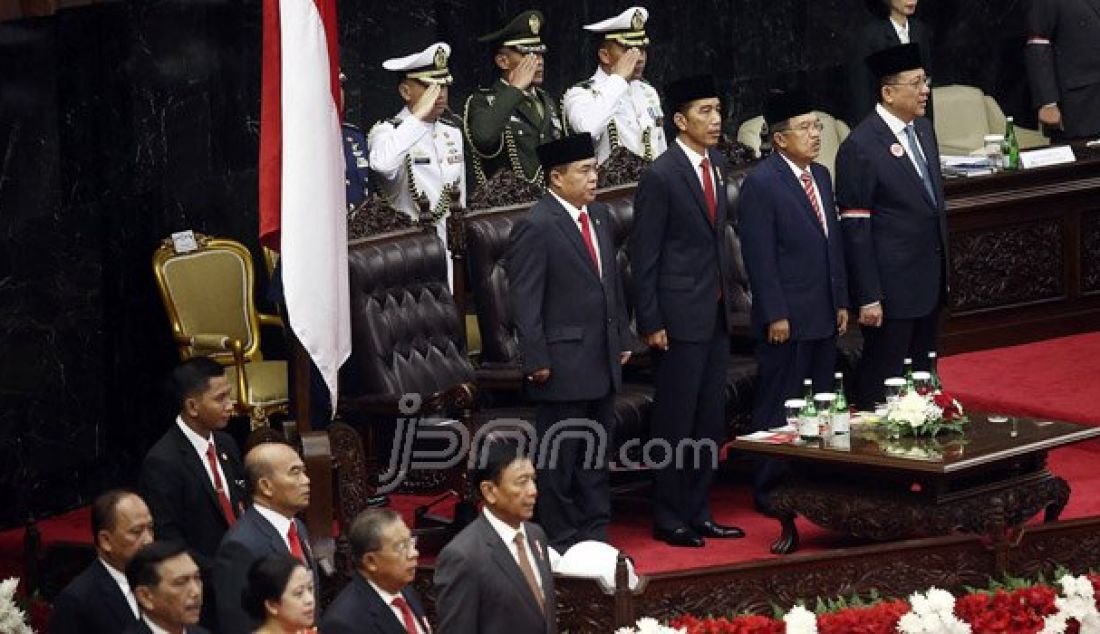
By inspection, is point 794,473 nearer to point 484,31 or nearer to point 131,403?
point 131,403

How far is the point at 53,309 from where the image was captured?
428 inches

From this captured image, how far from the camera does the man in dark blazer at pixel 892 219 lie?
34.2 feet

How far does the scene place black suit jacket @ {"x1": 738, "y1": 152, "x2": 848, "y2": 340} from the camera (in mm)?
10156

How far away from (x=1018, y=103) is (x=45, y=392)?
700 centimetres

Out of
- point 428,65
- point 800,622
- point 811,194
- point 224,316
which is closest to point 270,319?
point 224,316

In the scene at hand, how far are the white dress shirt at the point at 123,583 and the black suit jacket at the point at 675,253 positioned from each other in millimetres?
2870

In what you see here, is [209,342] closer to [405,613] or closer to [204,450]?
[204,450]

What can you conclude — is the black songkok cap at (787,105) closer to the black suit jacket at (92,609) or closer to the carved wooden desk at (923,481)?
the carved wooden desk at (923,481)

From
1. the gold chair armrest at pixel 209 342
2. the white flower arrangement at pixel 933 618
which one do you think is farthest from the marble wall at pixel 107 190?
the white flower arrangement at pixel 933 618

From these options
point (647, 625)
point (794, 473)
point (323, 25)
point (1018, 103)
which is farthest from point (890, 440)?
point (1018, 103)

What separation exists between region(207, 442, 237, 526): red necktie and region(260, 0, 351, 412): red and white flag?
17.9 inches

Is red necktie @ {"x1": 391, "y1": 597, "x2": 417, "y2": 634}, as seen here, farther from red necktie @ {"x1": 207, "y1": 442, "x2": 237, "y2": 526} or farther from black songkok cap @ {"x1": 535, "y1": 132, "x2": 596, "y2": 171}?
black songkok cap @ {"x1": 535, "y1": 132, "x2": 596, "y2": 171}

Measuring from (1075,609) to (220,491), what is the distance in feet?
9.52

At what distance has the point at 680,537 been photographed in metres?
9.92
